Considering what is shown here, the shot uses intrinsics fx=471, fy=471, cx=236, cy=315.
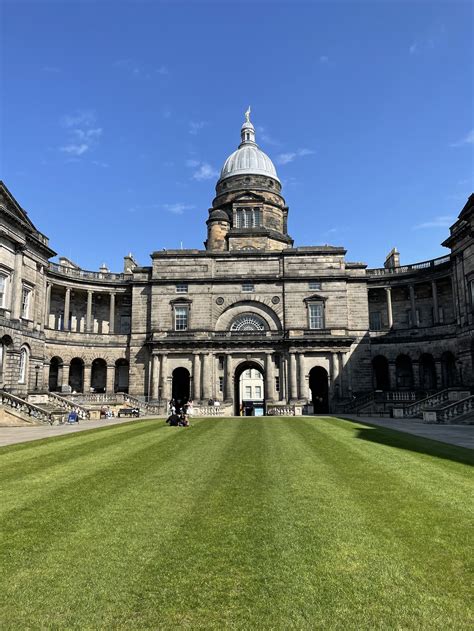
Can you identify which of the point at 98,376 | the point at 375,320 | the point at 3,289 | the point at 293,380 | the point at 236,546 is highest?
the point at 375,320

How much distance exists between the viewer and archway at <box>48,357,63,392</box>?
161ft

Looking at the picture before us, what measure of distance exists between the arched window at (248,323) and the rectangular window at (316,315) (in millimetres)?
4938

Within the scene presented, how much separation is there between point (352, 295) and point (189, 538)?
46149 millimetres

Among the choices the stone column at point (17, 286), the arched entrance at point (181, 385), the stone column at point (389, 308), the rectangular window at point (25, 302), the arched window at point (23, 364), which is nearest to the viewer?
the stone column at point (17, 286)

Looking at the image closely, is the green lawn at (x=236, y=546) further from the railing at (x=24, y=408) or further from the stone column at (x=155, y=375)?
the stone column at (x=155, y=375)

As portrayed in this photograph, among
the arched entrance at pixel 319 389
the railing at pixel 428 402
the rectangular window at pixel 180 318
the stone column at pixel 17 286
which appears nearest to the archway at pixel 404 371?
the arched entrance at pixel 319 389

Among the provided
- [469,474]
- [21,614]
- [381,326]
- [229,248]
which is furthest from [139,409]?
[21,614]

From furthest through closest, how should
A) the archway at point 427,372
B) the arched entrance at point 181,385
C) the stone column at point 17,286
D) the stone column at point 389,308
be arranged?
the arched entrance at point 181,385 → the stone column at point 389,308 → the archway at point 427,372 → the stone column at point 17,286

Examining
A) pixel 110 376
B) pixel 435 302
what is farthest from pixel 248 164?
pixel 110 376

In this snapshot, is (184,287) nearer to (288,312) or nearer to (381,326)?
(288,312)

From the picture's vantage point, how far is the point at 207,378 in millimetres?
47500

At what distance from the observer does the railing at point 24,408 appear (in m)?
28.2

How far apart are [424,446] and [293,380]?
31.0 meters

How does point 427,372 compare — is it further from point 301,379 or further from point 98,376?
point 98,376
